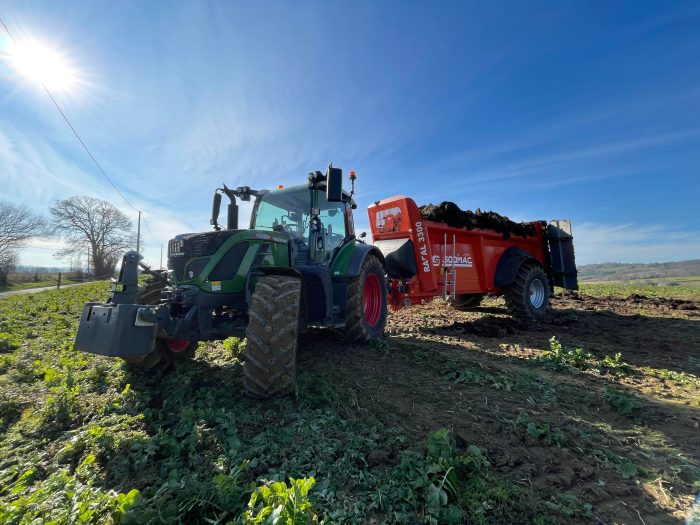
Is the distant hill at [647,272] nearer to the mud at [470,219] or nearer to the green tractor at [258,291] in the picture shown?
the mud at [470,219]

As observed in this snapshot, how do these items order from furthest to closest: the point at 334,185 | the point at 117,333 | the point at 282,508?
the point at 334,185 < the point at 117,333 < the point at 282,508

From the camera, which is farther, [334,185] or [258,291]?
[334,185]

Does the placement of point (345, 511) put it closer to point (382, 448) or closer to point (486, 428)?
point (382, 448)

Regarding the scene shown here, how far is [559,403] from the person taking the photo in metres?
3.61

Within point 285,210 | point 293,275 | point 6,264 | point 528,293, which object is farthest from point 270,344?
point 6,264

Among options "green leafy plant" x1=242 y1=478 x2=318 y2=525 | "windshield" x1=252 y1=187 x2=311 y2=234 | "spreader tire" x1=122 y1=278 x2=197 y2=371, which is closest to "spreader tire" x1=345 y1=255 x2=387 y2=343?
"windshield" x1=252 y1=187 x2=311 y2=234

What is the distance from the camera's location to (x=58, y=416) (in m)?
3.35

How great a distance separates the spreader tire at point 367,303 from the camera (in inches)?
212

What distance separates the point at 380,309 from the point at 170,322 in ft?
11.9

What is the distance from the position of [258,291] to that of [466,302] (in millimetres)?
8388

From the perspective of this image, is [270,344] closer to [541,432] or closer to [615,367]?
[541,432]

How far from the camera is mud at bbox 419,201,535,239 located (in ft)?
25.9

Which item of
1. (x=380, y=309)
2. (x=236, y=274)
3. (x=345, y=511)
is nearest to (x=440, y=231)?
(x=380, y=309)

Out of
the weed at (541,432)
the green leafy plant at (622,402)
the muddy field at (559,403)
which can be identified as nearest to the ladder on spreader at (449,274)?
the muddy field at (559,403)
